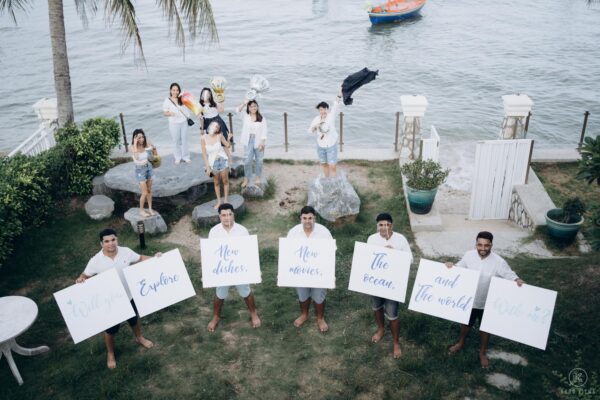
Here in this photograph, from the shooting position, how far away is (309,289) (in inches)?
301

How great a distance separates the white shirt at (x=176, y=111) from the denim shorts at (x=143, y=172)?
1854 mm

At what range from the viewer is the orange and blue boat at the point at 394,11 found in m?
38.6

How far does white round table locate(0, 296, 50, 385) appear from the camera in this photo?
264 inches

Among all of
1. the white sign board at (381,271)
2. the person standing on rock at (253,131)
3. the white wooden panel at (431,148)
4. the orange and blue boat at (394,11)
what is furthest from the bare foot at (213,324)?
the orange and blue boat at (394,11)

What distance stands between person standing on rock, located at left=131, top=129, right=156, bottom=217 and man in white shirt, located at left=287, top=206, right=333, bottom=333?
3721mm

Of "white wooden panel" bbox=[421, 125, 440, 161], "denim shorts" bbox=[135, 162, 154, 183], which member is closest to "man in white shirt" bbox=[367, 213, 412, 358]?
"white wooden panel" bbox=[421, 125, 440, 161]

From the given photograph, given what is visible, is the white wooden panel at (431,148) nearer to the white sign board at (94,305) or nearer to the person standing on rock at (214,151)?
the person standing on rock at (214,151)

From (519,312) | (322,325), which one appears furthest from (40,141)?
(519,312)

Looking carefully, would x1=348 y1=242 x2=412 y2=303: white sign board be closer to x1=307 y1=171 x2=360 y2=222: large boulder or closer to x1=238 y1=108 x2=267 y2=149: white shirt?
x1=307 y1=171 x2=360 y2=222: large boulder

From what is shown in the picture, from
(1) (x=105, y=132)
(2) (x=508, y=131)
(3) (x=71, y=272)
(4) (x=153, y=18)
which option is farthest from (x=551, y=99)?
(4) (x=153, y=18)

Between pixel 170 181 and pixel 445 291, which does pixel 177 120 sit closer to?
pixel 170 181

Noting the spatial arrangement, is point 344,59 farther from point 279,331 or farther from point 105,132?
point 279,331

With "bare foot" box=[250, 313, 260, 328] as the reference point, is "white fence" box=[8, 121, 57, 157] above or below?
above

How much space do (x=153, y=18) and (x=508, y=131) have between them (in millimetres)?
35142
